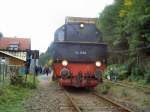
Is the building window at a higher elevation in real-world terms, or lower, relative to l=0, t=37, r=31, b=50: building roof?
lower

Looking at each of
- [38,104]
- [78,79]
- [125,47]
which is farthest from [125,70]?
[38,104]

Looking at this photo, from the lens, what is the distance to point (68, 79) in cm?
2173

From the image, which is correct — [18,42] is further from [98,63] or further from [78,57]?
[98,63]

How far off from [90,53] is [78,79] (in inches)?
66.1

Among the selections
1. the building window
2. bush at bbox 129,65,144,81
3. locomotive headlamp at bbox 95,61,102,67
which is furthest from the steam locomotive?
the building window

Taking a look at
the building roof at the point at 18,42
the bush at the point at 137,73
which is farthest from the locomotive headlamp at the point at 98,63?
the building roof at the point at 18,42

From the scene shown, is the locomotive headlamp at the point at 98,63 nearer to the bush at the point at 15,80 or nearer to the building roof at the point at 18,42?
the bush at the point at 15,80

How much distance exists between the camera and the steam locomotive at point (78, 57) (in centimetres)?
2191

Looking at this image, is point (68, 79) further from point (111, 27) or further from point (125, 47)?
point (111, 27)

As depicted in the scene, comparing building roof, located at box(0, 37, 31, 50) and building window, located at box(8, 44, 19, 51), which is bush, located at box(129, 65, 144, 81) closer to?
building window, located at box(8, 44, 19, 51)

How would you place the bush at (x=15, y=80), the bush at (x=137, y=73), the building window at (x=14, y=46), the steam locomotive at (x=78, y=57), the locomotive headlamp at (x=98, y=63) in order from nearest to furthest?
the steam locomotive at (x=78, y=57), the locomotive headlamp at (x=98, y=63), the bush at (x=15, y=80), the bush at (x=137, y=73), the building window at (x=14, y=46)

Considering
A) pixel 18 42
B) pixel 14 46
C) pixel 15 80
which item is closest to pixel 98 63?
pixel 15 80

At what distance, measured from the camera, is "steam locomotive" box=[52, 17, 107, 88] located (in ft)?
71.9

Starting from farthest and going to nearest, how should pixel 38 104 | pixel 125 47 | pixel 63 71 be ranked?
1. pixel 125 47
2. pixel 63 71
3. pixel 38 104
